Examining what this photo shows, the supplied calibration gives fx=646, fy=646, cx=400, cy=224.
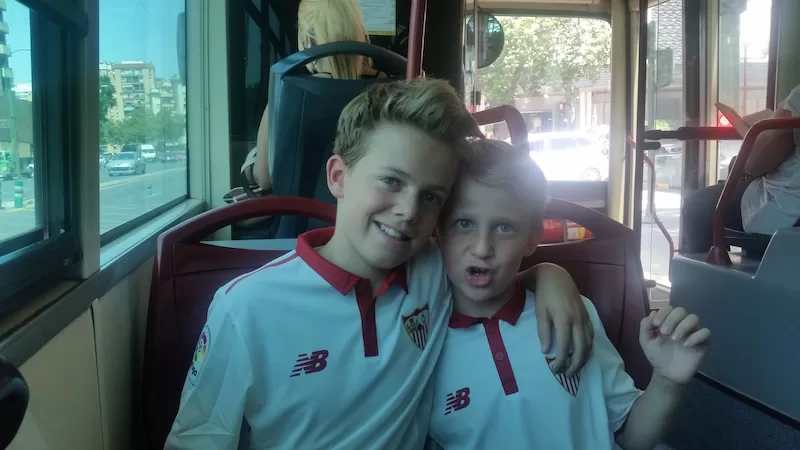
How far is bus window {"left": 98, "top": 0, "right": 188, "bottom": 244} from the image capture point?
1526mm

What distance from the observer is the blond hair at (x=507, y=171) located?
3.43ft

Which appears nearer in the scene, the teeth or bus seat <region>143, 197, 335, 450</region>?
the teeth

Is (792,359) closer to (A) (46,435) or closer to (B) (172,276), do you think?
(B) (172,276)

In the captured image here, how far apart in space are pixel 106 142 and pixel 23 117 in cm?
56

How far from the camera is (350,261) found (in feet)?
3.38

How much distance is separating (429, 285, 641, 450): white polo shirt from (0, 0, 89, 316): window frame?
0.62 meters

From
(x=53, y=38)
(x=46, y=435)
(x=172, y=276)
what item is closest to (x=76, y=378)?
(x=46, y=435)

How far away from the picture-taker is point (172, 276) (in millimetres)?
1150

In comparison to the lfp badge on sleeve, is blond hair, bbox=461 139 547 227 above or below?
above

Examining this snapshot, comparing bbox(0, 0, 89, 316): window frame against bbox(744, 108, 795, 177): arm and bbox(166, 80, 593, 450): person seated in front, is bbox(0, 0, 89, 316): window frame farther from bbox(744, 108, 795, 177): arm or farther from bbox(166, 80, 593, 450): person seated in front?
bbox(744, 108, 795, 177): arm

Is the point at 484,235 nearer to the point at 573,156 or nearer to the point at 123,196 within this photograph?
the point at 123,196

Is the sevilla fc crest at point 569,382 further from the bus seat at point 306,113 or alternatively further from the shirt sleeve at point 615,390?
the bus seat at point 306,113

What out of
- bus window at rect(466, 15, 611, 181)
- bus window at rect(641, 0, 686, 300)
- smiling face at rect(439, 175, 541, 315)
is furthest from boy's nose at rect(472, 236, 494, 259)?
bus window at rect(466, 15, 611, 181)

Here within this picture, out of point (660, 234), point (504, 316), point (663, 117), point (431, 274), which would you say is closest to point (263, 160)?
point (431, 274)
